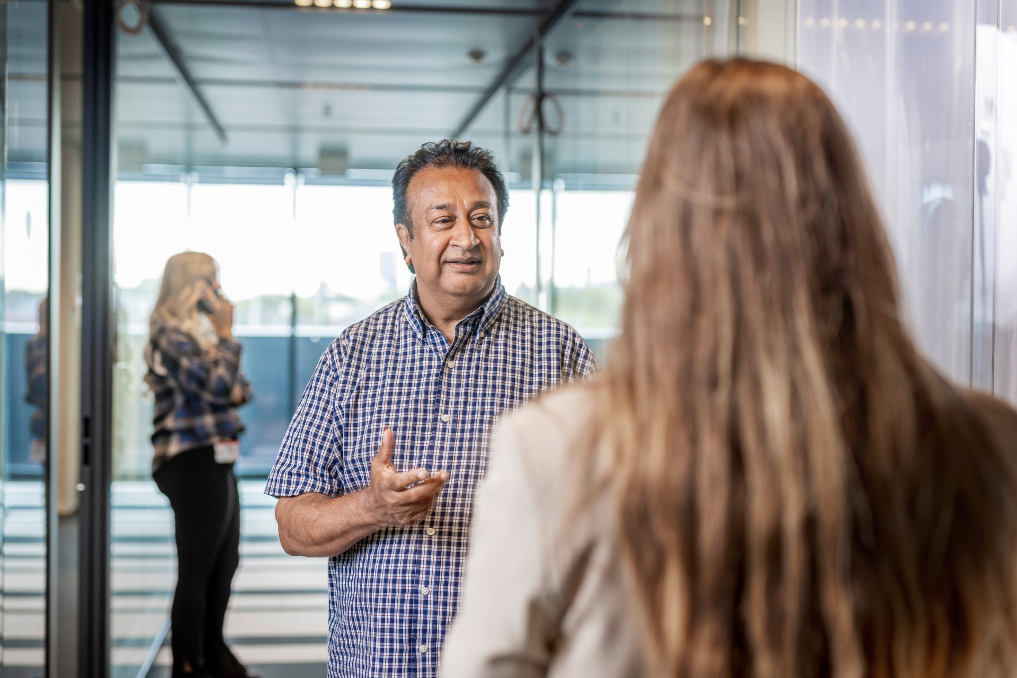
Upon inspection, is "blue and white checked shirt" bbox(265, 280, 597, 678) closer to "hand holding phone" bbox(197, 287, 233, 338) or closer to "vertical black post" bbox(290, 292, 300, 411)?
"hand holding phone" bbox(197, 287, 233, 338)

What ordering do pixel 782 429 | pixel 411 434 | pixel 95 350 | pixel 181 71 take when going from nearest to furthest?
1. pixel 782 429
2. pixel 411 434
3. pixel 95 350
4. pixel 181 71

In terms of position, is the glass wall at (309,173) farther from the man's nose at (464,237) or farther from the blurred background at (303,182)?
the man's nose at (464,237)

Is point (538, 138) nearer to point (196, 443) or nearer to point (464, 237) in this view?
point (196, 443)

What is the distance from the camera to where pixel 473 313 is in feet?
5.07

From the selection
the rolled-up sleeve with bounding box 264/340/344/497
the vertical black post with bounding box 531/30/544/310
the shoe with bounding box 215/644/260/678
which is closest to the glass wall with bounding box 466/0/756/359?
the vertical black post with bounding box 531/30/544/310

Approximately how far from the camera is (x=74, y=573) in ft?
8.61

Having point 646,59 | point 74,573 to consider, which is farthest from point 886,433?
point 74,573

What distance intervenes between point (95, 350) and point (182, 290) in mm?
372

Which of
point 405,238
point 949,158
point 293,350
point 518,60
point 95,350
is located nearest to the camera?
point 949,158

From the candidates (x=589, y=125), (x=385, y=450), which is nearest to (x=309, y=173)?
(x=589, y=125)

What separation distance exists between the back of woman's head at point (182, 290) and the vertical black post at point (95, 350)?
21 centimetres

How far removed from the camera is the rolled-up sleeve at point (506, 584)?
2.04 ft

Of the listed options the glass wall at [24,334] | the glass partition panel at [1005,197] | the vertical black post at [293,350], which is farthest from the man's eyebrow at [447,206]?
the vertical black post at [293,350]

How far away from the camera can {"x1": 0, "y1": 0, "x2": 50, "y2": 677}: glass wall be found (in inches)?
77.5
